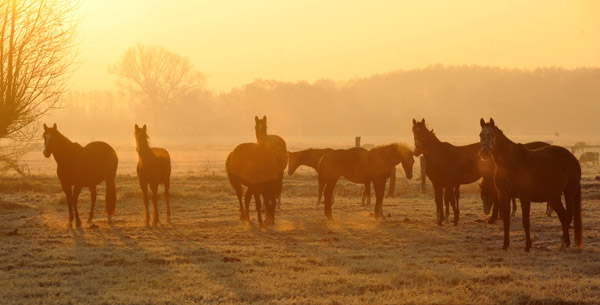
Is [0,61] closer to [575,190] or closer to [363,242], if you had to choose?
[363,242]

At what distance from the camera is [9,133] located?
20.2 m

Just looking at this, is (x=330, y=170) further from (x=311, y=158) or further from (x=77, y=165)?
(x=77, y=165)

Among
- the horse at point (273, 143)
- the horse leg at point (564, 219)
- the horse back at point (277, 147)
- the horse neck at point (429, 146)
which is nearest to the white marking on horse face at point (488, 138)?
the horse leg at point (564, 219)

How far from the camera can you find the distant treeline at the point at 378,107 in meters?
93.9

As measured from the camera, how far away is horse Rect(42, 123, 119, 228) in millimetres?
13875

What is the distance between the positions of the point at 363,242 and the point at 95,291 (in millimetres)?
5697

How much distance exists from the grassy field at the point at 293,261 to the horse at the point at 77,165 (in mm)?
676

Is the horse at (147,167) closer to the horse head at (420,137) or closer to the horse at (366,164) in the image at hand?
the horse at (366,164)

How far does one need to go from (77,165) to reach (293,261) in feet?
22.8

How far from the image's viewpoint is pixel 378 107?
11050 centimetres

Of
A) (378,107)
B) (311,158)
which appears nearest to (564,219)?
(311,158)

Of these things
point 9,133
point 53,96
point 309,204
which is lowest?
point 309,204

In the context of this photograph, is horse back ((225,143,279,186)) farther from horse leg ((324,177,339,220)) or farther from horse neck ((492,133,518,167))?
horse neck ((492,133,518,167))

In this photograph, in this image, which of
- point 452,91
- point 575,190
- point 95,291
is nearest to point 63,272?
point 95,291
